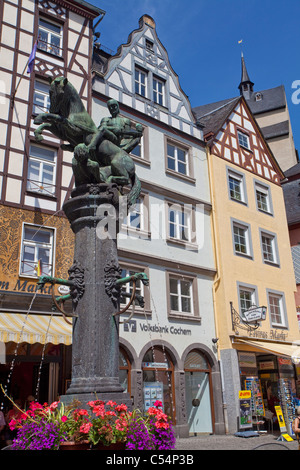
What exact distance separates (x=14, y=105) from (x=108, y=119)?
9.33 meters

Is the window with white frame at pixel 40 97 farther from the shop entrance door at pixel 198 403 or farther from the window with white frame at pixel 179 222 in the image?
the shop entrance door at pixel 198 403

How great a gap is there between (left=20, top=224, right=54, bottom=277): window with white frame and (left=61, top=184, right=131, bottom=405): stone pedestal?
784 centimetres

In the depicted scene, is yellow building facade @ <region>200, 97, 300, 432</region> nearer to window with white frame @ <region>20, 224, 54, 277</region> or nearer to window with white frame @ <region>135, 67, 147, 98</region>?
window with white frame @ <region>135, 67, 147, 98</region>

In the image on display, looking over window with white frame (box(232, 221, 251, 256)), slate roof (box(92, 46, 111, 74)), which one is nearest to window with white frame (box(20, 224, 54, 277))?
slate roof (box(92, 46, 111, 74))

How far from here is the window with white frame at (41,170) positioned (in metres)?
14.6

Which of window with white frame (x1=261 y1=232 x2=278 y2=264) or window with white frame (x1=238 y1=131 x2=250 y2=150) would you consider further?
window with white frame (x1=238 y1=131 x2=250 y2=150)

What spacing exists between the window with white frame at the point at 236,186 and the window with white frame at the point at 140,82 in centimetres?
533

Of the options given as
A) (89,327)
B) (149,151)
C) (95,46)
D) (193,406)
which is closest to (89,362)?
(89,327)

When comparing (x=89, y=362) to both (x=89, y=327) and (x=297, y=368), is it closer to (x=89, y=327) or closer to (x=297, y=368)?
(x=89, y=327)

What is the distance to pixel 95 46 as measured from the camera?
19.3 m

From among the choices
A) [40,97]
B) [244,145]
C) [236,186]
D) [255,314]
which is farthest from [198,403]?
[244,145]

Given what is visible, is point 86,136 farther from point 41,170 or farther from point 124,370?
point 124,370

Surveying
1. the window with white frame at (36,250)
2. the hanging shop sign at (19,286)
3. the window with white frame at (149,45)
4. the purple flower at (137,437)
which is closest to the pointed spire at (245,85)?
the window with white frame at (149,45)

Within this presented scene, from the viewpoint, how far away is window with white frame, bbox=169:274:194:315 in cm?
1719
